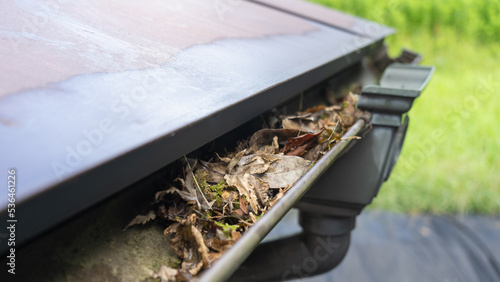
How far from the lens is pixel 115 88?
847 mm

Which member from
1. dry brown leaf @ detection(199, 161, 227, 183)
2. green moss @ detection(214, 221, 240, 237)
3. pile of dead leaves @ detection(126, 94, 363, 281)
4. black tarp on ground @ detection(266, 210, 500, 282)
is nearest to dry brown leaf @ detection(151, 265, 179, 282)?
pile of dead leaves @ detection(126, 94, 363, 281)

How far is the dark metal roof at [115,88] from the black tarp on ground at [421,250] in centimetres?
217

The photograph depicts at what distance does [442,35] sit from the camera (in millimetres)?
7594

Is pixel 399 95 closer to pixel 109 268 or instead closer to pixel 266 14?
pixel 266 14

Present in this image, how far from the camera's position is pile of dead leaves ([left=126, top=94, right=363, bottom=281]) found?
84 cm

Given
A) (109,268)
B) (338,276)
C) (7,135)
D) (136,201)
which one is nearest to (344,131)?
(136,201)

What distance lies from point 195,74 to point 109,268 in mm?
444

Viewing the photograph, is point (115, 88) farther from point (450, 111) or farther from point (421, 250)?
point (450, 111)

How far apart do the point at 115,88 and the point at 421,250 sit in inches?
133

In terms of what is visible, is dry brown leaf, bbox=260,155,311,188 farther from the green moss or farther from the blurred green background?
the blurred green background

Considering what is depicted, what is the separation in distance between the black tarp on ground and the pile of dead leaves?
7.05ft

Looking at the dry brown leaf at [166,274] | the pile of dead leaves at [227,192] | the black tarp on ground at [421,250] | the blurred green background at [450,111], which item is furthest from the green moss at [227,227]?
the blurred green background at [450,111]

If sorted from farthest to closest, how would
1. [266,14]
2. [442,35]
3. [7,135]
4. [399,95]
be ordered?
[442,35] → [266,14] → [399,95] → [7,135]

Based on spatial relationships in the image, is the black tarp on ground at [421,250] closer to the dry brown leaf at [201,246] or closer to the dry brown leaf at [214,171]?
the dry brown leaf at [214,171]
